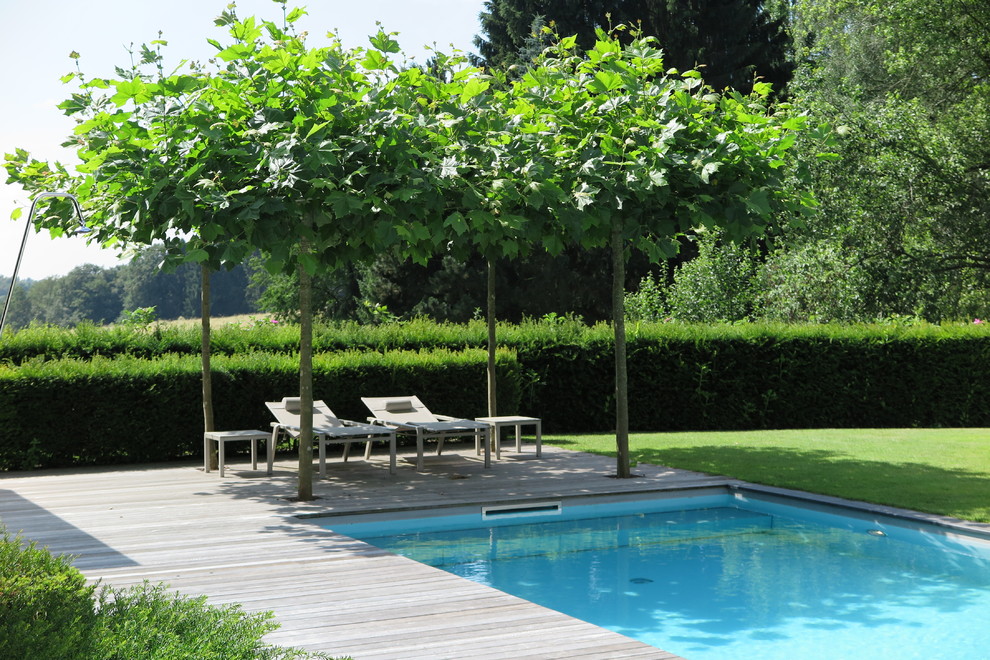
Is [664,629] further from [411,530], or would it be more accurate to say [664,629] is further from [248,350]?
[248,350]

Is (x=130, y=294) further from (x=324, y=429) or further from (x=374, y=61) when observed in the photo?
(x=374, y=61)

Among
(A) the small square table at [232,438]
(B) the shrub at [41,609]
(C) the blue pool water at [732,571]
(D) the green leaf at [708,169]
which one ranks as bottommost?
(C) the blue pool water at [732,571]

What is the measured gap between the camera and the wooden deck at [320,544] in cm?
496

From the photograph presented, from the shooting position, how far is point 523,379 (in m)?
15.7

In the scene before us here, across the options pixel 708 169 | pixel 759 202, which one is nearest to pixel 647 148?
pixel 708 169

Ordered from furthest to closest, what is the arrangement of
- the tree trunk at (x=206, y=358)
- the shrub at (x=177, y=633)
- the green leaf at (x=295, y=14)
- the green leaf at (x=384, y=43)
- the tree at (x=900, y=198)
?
the tree at (x=900, y=198), the tree trunk at (x=206, y=358), the green leaf at (x=295, y=14), the green leaf at (x=384, y=43), the shrub at (x=177, y=633)

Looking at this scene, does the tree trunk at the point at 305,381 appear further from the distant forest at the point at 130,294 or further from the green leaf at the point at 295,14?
the distant forest at the point at 130,294

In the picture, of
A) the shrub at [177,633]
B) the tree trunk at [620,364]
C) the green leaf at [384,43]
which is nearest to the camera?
the shrub at [177,633]

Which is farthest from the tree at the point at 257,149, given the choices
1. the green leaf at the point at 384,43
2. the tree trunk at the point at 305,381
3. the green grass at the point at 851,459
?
the green grass at the point at 851,459

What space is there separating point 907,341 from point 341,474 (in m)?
Answer: 11.2

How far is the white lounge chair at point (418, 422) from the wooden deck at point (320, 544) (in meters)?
0.37

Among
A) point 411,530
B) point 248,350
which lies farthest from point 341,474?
point 248,350

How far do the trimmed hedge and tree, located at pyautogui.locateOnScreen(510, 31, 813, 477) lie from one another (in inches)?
191

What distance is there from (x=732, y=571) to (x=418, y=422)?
4890mm
